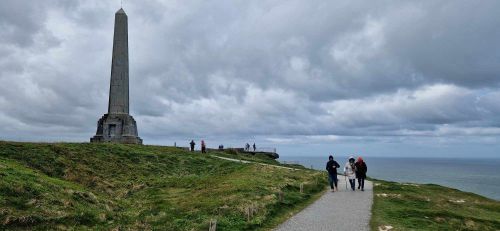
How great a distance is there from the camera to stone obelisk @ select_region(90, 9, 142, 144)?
52938 millimetres

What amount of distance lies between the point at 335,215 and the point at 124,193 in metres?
14.0

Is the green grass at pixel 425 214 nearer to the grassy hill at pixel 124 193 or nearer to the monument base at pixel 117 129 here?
the grassy hill at pixel 124 193

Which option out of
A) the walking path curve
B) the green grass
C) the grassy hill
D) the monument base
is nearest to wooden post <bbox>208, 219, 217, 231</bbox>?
the grassy hill

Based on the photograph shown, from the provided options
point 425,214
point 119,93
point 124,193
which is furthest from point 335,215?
point 119,93

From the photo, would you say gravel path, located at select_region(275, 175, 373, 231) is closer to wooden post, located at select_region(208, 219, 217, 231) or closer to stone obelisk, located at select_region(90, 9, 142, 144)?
wooden post, located at select_region(208, 219, 217, 231)

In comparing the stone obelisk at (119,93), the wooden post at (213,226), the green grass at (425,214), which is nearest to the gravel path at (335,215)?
the green grass at (425,214)

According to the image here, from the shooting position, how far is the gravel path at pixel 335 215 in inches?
667

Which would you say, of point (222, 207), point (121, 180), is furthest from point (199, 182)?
point (222, 207)

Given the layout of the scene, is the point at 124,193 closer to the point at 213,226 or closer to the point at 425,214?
the point at 213,226

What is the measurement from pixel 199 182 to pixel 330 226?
52.5 feet

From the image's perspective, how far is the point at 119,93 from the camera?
2096 inches

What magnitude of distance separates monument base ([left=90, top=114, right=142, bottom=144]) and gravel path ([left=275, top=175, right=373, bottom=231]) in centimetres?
3382

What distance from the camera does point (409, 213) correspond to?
21203 millimetres

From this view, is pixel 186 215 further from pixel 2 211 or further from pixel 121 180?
pixel 121 180
